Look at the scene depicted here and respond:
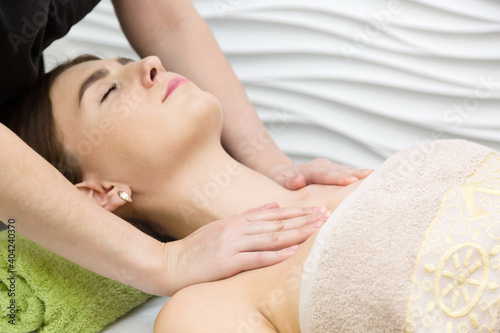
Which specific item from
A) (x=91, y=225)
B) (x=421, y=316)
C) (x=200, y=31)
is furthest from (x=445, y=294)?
(x=200, y=31)

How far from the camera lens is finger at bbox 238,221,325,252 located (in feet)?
3.86

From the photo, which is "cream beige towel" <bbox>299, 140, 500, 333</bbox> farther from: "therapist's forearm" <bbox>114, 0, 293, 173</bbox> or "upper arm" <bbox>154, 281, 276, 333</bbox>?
"therapist's forearm" <bbox>114, 0, 293, 173</bbox>

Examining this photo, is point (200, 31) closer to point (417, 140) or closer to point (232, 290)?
point (417, 140)

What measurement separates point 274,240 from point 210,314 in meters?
0.22

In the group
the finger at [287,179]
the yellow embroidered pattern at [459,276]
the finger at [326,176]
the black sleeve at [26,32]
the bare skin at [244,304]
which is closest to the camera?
the yellow embroidered pattern at [459,276]

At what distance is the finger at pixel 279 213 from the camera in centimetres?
121

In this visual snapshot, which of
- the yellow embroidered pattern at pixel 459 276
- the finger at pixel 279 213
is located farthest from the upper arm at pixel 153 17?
the yellow embroidered pattern at pixel 459 276

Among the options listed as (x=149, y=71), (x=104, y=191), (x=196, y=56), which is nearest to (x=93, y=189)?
(x=104, y=191)

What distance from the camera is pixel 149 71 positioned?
1.41m

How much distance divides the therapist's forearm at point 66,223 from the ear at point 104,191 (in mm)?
227

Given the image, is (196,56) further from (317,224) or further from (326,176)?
(317,224)

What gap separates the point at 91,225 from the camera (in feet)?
3.60

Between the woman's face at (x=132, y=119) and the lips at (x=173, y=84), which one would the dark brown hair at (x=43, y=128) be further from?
the lips at (x=173, y=84)

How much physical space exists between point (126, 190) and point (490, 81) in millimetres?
1153
